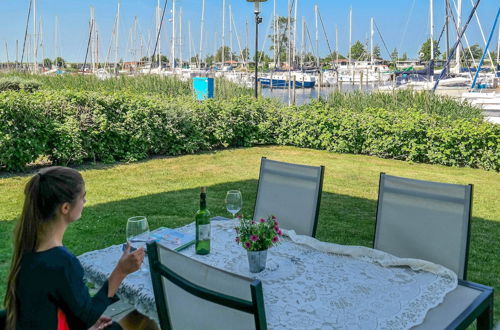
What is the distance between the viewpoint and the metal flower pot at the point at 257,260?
2025 mm

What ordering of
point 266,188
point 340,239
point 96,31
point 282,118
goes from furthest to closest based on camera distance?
point 96,31
point 282,118
point 340,239
point 266,188

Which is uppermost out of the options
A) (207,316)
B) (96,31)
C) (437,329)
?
(96,31)

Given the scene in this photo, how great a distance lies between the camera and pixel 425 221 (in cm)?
263

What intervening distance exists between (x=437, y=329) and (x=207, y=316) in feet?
2.82

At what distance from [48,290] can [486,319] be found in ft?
5.88

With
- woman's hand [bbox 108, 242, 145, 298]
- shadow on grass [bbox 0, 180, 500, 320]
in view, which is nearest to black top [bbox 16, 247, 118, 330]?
woman's hand [bbox 108, 242, 145, 298]

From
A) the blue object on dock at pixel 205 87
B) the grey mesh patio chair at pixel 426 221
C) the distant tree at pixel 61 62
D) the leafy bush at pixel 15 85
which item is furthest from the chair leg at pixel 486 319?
the distant tree at pixel 61 62

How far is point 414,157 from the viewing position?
8.58 meters

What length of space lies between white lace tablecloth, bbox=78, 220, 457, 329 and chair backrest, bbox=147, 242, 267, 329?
0.60ft

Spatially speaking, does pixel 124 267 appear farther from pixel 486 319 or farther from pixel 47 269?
pixel 486 319

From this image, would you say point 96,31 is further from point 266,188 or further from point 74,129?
point 266,188

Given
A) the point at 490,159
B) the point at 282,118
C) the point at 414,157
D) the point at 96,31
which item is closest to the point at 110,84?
the point at 282,118

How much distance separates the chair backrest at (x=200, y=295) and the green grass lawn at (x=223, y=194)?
2.44m

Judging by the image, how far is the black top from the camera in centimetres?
152
